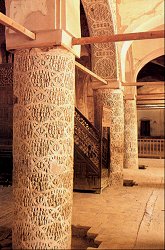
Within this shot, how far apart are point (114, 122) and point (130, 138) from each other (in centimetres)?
375

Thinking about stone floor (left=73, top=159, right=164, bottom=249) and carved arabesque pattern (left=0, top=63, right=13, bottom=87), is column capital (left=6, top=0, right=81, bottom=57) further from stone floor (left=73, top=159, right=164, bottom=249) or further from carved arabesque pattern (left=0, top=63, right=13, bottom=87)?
carved arabesque pattern (left=0, top=63, right=13, bottom=87)

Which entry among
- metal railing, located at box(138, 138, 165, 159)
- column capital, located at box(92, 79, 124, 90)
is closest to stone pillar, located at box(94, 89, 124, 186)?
column capital, located at box(92, 79, 124, 90)

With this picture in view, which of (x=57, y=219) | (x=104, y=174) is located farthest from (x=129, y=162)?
(x=57, y=219)

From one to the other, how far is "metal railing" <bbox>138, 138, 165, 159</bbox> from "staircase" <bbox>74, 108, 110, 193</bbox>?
26.1 ft

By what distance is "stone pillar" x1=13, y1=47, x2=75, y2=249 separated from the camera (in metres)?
3.13

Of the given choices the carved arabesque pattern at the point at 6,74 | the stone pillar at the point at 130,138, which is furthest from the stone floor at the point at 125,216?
the carved arabesque pattern at the point at 6,74

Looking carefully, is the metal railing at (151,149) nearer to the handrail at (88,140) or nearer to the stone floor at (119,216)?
the stone floor at (119,216)

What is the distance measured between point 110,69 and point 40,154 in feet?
14.5

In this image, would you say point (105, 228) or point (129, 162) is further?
point (129, 162)

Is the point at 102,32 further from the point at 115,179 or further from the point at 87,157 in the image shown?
the point at 115,179

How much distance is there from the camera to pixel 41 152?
3.14 meters

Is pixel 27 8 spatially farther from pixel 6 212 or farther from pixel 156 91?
pixel 156 91

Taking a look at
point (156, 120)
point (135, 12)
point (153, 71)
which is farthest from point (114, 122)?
point (156, 120)

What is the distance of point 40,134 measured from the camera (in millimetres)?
3152
